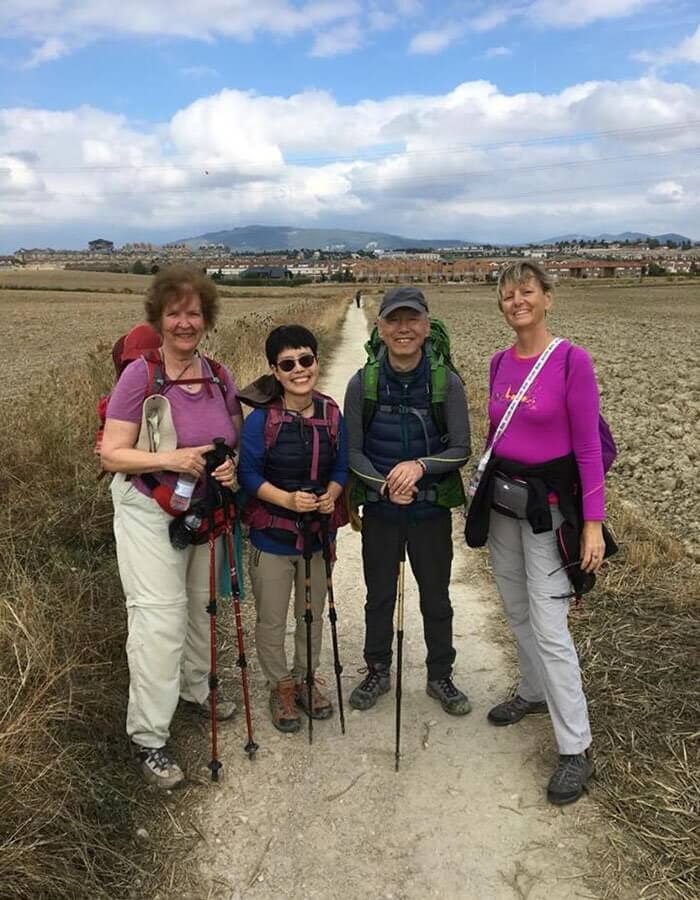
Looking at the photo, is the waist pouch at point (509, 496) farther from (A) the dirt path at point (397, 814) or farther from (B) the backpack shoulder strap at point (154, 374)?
(B) the backpack shoulder strap at point (154, 374)

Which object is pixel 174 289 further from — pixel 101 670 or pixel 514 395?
pixel 101 670

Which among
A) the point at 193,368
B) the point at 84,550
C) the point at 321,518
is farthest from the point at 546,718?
the point at 84,550

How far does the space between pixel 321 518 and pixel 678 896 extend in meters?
2.05

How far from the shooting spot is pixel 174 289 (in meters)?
2.97

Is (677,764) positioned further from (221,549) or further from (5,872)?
(5,872)

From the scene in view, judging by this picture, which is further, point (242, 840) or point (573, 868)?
point (242, 840)

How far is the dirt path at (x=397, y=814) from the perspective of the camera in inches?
103

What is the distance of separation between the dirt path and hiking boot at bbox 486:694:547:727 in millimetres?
51

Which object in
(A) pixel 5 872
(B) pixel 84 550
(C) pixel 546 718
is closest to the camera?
(A) pixel 5 872

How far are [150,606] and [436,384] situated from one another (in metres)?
1.68

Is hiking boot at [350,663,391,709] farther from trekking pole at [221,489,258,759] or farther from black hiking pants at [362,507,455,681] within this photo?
trekking pole at [221,489,258,759]

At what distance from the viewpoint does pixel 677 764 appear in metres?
3.02

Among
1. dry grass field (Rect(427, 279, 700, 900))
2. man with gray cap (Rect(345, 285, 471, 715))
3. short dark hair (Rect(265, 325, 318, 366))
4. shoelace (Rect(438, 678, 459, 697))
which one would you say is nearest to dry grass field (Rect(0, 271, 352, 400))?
short dark hair (Rect(265, 325, 318, 366))

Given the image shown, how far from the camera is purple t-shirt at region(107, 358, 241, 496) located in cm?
289
